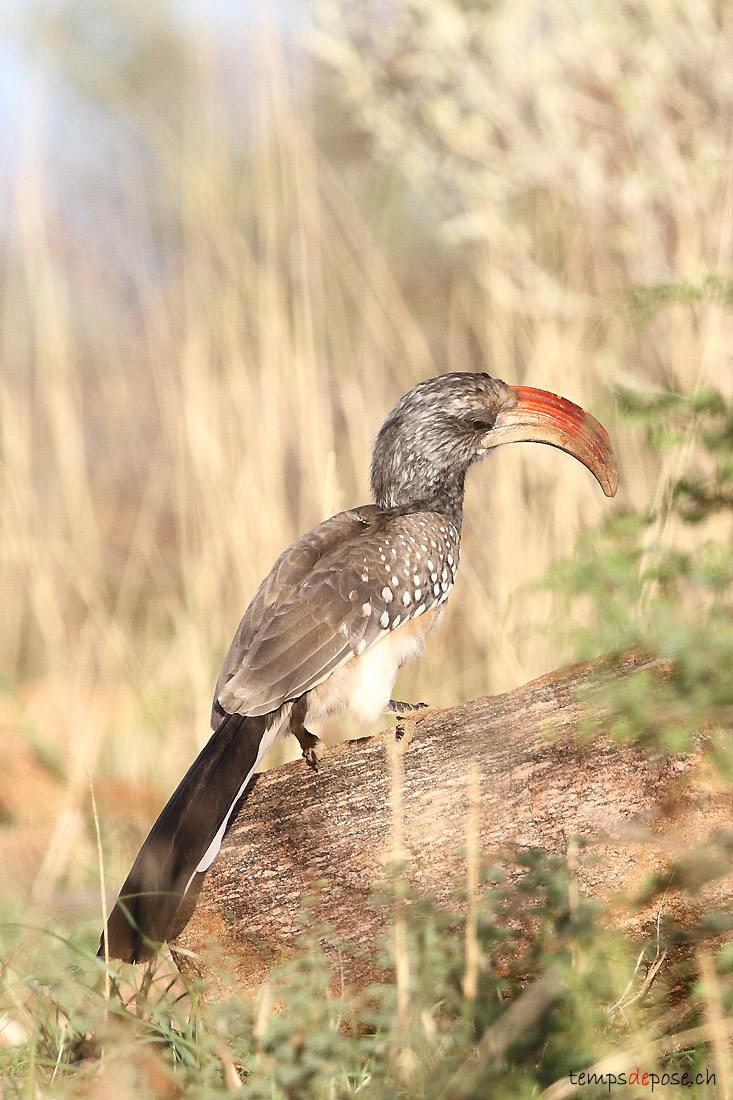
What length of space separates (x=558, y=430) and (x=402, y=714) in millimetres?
822

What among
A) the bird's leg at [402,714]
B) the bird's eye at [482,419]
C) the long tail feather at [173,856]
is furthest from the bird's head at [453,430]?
the long tail feather at [173,856]

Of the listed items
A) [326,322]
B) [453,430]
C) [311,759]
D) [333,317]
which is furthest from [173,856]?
[326,322]

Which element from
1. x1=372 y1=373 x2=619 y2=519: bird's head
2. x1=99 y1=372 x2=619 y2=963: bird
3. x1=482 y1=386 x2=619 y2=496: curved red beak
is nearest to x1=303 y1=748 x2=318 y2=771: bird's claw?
x1=99 y1=372 x2=619 y2=963: bird

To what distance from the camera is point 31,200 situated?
396 centimetres

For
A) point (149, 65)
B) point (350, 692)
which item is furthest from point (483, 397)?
point (149, 65)

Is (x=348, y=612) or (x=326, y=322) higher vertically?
(x=326, y=322)

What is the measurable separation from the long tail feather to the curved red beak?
116 cm

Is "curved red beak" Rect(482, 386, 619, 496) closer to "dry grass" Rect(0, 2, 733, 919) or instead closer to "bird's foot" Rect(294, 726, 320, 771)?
"dry grass" Rect(0, 2, 733, 919)

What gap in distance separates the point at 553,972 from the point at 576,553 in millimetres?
1376

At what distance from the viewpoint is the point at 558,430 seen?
9.43 feet

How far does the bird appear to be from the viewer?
6.95 ft

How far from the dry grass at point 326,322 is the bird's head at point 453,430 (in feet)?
1.00

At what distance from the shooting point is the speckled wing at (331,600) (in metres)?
2.35

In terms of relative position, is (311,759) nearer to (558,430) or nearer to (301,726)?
(301,726)
